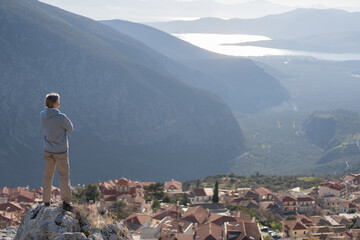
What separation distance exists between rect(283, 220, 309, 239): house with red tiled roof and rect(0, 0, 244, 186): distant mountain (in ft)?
288

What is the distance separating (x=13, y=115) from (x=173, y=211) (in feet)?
351

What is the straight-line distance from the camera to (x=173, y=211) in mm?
42594

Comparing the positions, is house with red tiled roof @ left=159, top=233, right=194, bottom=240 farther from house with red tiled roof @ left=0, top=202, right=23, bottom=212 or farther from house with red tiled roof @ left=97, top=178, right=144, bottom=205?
house with red tiled roof @ left=0, top=202, right=23, bottom=212

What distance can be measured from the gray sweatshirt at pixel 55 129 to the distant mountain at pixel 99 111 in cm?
11413

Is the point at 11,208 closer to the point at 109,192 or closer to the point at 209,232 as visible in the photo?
the point at 109,192

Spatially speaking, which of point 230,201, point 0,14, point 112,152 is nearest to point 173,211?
point 230,201

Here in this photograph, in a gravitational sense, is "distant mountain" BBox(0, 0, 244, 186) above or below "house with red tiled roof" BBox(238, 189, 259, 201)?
above

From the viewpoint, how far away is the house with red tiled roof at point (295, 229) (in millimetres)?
39875

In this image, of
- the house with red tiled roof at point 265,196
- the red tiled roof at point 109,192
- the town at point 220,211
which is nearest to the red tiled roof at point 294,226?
the town at point 220,211

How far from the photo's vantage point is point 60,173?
8.84 m

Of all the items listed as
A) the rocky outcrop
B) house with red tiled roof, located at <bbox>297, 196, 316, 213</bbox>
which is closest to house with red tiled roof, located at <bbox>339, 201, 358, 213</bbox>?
house with red tiled roof, located at <bbox>297, 196, 316, 213</bbox>

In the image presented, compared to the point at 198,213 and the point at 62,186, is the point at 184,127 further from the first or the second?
the point at 62,186

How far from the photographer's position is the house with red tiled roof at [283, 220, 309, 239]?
131 ft

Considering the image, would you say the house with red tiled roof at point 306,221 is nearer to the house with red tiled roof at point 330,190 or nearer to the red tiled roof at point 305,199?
the red tiled roof at point 305,199
